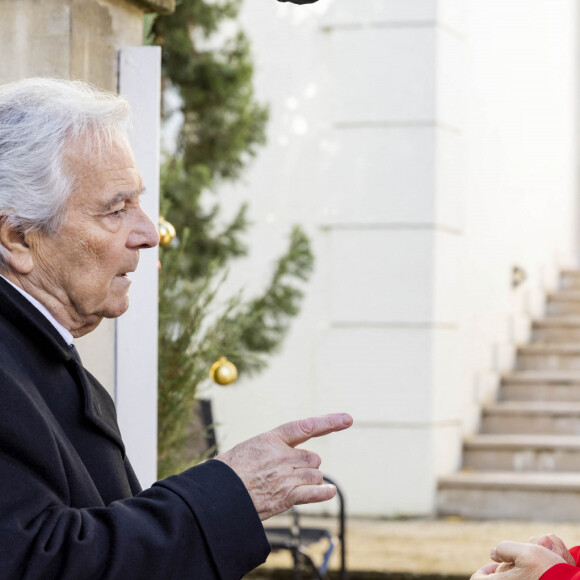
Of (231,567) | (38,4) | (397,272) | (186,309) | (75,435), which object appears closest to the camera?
(231,567)

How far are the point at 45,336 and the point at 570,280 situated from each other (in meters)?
9.40

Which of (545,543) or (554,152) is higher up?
(554,152)

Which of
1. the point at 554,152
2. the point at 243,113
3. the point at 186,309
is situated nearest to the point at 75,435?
the point at 186,309

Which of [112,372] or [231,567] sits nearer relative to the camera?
[231,567]

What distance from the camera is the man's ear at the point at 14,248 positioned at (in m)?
1.72

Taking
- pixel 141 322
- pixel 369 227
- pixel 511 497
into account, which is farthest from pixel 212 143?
pixel 141 322

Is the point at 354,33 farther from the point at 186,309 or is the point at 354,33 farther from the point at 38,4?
the point at 38,4

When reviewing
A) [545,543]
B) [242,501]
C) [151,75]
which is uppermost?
[151,75]

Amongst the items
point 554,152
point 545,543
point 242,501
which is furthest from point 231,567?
point 554,152

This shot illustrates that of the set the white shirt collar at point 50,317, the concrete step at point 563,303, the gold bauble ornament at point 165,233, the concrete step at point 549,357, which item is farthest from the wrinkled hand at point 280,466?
the concrete step at point 563,303

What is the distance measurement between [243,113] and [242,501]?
4212 mm

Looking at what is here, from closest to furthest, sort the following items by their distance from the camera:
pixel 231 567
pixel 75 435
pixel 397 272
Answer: pixel 231 567, pixel 75 435, pixel 397 272

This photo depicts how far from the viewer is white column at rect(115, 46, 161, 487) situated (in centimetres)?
282

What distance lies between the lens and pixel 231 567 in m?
1.59
